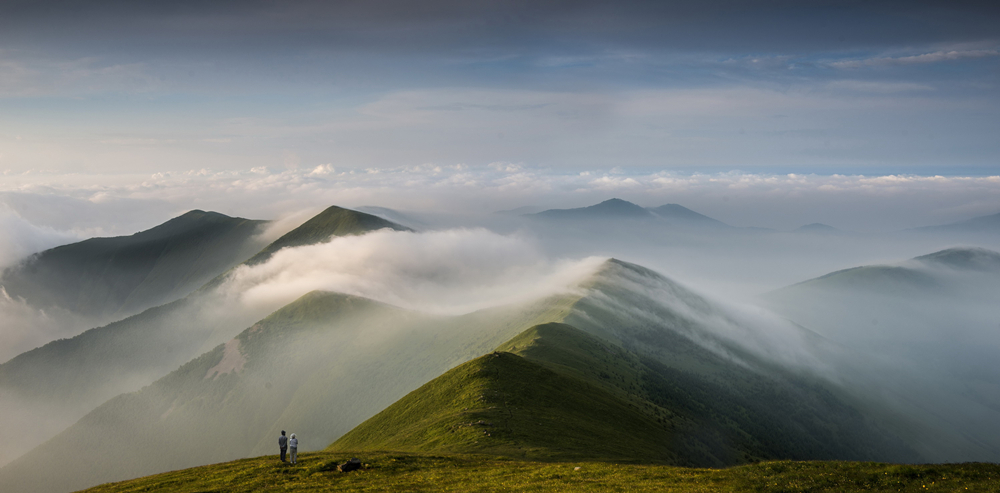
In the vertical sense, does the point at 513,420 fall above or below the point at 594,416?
above

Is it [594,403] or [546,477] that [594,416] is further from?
[546,477]

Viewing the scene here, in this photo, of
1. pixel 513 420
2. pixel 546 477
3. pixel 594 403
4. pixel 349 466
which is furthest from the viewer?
pixel 594 403

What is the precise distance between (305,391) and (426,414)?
444ft

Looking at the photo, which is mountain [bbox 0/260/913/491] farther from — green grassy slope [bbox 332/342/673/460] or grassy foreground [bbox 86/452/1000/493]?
grassy foreground [bbox 86/452/1000/493]

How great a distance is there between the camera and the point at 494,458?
52719mm

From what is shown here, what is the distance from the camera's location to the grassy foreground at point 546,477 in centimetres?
3331

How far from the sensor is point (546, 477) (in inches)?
1574

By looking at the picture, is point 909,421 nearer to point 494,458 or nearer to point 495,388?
point 495,388

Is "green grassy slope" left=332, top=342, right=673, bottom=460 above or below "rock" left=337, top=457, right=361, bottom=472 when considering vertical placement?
below

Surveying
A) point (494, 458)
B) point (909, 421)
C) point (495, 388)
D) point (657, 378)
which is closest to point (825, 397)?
point (909, 421)

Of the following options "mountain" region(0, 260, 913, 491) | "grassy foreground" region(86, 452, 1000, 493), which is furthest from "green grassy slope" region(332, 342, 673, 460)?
"grassy foreground" region(86, 452, 1000, 493)

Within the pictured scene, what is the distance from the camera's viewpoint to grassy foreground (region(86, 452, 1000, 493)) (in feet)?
109

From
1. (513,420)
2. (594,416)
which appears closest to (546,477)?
(513,420)

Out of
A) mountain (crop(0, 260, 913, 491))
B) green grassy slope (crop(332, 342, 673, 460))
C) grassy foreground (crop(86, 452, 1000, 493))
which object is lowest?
mountain (crop(0, 260, 913, 491))
